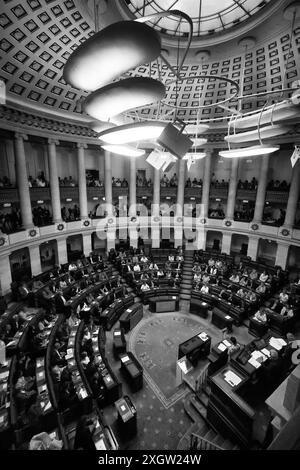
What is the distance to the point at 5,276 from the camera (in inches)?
492

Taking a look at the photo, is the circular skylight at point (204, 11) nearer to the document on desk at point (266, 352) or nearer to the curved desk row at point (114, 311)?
the curved desk row at point (114, 311)

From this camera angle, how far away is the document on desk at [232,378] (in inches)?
263

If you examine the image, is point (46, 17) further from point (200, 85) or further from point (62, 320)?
point (62, 320)

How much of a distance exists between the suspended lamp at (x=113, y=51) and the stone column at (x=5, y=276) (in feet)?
41.3

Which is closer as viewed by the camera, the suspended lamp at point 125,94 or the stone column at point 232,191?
the suspended lamp at point 125,94

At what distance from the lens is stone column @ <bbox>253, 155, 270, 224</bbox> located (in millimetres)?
16703

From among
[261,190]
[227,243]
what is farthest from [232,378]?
[261,190]

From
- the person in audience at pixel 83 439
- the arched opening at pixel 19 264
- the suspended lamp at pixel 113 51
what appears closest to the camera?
the suspended lamp at pixel 113 51

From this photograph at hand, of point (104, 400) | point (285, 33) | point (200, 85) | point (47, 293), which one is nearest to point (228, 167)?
point (200, 85)

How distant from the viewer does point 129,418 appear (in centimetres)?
639

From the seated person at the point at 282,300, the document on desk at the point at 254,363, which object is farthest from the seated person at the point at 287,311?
the document on desk at the point at 254,363

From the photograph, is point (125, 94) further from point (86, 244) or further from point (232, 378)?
point (86, 244)

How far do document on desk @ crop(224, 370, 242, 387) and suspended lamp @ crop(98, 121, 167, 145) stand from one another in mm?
7280

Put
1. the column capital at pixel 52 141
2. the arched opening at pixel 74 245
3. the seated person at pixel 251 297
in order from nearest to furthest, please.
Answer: the seated person at pixel 251 297 < the column capital at pixel 52 141 < the arched opening at pixel 74 245
